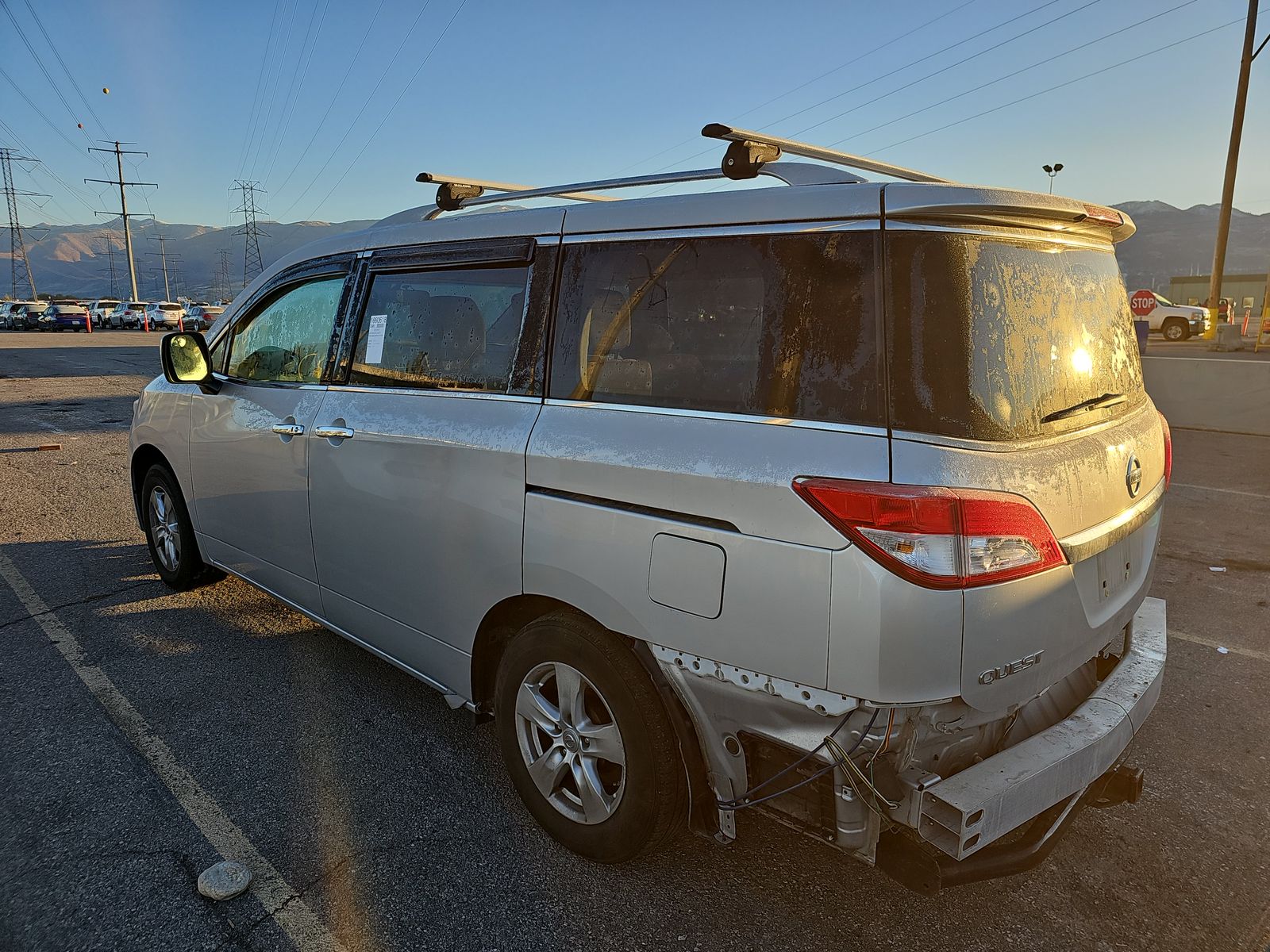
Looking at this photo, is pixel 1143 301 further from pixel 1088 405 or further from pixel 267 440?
pixel 267 440

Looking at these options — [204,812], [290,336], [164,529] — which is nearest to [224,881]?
[204,812]

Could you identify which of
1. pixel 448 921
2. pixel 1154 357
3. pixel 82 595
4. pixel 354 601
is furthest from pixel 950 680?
pixel 1154 357

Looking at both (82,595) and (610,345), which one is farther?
(82,595)

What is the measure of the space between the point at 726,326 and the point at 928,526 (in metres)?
0.74

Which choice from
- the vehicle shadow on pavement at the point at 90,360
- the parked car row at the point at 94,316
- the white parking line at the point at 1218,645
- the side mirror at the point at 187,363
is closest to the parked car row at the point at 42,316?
the parked car row at the point at 94,316

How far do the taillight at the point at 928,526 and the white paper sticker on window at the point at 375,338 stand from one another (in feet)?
6.66

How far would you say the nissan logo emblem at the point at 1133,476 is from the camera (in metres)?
Result: 2.42

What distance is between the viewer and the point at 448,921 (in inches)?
93.1

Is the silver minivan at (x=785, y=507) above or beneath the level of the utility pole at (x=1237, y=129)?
beneath

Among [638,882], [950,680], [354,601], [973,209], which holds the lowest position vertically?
[638,882]

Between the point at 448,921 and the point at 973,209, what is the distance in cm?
232

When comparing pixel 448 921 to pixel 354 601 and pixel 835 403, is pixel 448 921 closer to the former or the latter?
pixel 354 601

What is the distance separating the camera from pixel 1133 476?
2.46m

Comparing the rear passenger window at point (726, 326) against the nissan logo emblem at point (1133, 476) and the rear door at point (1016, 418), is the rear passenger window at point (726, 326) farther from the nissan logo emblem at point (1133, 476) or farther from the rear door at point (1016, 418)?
the nissan logo emblem at point (1133, 476)
